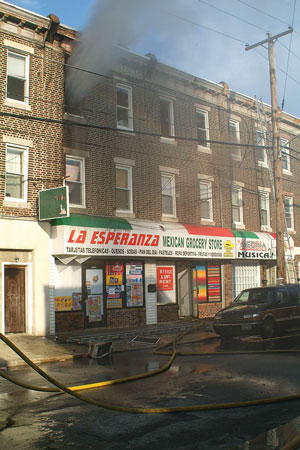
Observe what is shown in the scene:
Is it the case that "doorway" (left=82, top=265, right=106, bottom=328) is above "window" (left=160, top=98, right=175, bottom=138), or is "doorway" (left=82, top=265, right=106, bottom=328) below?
below

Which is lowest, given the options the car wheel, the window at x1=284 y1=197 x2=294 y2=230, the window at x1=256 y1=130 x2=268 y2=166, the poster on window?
the car wheel

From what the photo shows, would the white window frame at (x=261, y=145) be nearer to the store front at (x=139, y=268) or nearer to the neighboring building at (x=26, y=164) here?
the store front at (x=139, y=268)

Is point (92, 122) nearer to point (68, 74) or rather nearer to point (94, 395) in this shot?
point (68, 74)

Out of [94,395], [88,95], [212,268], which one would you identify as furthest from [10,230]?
[212,268]

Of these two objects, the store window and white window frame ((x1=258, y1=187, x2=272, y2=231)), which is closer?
the store window

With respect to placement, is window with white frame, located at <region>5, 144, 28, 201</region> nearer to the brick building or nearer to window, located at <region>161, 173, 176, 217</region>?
the brick building

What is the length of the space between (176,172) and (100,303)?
6.24m

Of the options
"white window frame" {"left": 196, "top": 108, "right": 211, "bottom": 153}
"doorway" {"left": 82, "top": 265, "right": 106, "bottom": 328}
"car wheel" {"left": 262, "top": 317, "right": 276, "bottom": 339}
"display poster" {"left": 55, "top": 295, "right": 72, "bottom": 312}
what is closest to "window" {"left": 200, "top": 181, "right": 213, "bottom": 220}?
"white window frame" {"left": 196, "top": 108, "right": 211, "bottom": 153}

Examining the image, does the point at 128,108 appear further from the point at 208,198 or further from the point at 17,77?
the point at 208,198

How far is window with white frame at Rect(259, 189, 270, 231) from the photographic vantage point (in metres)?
23.5

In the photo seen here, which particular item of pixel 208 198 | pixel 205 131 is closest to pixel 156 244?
pixel 208 198

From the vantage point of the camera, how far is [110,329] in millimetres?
16328

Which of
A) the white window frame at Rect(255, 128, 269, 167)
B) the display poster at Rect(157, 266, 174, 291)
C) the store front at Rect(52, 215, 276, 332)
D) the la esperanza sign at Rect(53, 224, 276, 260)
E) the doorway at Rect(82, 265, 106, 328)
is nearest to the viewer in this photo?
the la esperanza sign at Rect(53, 224, 276, 260)

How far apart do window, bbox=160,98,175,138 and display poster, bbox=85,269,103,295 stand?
6368 mm
